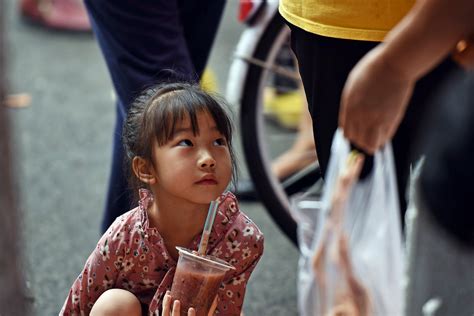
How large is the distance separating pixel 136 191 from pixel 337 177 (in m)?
0.70

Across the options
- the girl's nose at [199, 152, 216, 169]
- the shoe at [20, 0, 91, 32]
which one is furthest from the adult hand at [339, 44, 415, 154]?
the shoe at [20, 0, 91, 32]

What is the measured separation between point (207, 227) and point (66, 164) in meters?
2.47

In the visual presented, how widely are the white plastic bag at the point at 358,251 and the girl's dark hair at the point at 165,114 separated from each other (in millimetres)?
393

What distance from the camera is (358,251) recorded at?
6.95 feet

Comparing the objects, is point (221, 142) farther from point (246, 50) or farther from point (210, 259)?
point (246, 50)

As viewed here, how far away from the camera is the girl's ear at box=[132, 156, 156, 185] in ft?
7.84

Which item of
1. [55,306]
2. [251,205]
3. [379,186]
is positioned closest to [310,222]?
[251,205]

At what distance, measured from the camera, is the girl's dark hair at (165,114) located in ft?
7.73

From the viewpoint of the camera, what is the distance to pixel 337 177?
1966mm

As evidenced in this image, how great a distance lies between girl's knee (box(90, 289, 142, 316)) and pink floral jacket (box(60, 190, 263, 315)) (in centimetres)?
4

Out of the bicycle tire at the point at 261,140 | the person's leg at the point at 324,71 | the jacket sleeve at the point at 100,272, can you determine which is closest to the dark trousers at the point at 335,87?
the person's leg at the point at 324,71

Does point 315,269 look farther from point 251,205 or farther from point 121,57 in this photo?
point 251,205

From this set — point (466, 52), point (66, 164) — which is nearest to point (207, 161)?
point (466, 52)

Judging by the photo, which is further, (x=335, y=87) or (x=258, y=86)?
(x=258, y=86)
